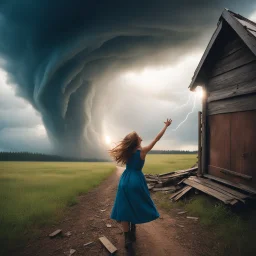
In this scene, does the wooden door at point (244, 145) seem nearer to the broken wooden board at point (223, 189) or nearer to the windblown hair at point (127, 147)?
the broken wooden board at point (223, 189)

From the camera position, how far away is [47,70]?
140 feet

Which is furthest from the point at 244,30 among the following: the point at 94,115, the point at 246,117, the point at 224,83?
the point at 94,115

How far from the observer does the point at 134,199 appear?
3.92m

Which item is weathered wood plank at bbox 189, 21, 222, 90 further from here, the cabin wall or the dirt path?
the dirt path

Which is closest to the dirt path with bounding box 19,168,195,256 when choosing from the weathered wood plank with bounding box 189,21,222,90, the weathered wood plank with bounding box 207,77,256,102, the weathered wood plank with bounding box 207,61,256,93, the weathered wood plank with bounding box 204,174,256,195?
the weathered wood plank with bounding box 204,174,256,195

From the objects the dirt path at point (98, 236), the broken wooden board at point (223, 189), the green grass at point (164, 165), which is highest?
the broken wooden board at point (223, 189)

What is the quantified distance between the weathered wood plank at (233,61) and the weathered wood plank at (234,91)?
2.39 ft

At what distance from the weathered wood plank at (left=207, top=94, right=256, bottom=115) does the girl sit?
3904mm

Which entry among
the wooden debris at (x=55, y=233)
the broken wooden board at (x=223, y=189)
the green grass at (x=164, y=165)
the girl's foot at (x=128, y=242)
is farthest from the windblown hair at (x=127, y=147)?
the green grass at (x=164, y=165)

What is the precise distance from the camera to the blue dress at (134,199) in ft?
12.8

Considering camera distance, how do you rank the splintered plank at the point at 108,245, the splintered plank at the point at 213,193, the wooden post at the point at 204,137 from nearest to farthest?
1. the splintered plank at the point at 108,245
2. the splintered plank at the point at 213,193
3. the wooden post at the point at 204,137

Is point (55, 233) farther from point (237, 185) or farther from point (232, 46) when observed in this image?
point (232, 46)

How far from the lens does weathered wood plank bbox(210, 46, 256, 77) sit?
245 inches

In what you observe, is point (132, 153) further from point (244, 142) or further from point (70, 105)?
point (70, 105)
